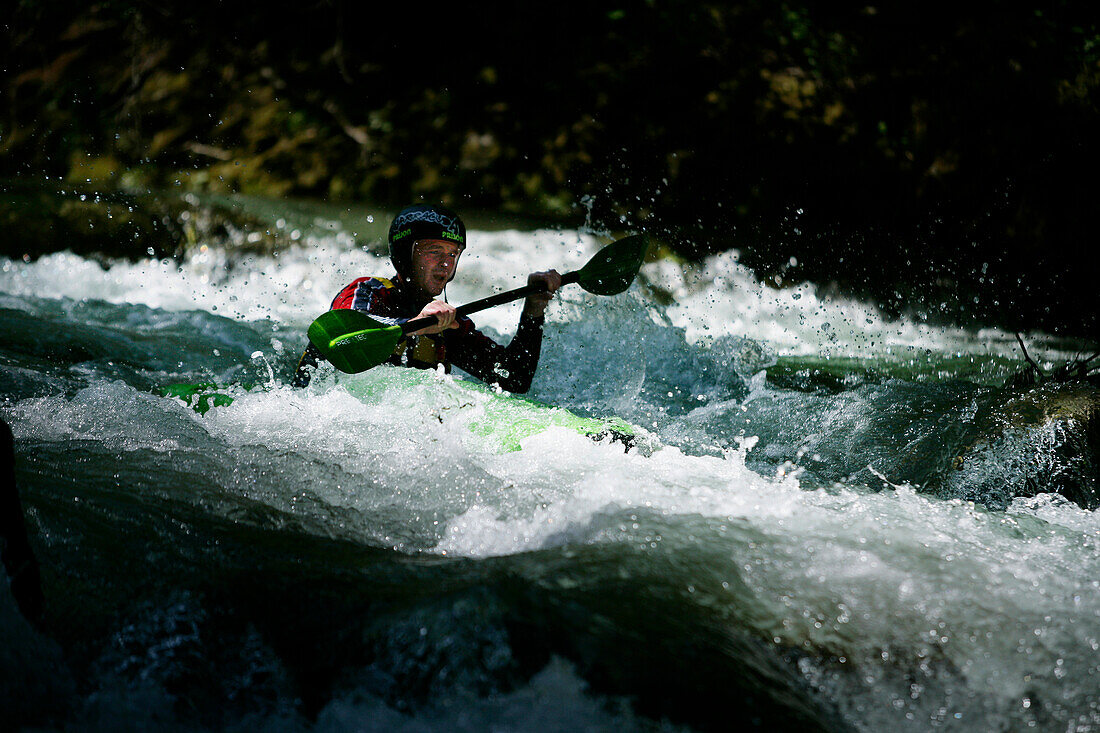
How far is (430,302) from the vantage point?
10.3 feet

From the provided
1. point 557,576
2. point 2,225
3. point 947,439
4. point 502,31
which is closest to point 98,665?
point 557,576

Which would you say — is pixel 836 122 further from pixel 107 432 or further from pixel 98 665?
pixel 98 665

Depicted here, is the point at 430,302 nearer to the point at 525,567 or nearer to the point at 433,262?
the point at 433,262

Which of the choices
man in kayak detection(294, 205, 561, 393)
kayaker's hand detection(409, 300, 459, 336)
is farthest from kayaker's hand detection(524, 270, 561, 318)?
kayaker's hand detection(409, 300, 459, 336)

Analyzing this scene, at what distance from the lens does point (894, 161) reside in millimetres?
6840

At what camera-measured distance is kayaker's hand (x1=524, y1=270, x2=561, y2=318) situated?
3.16 m

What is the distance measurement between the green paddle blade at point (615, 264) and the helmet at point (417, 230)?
631 mm

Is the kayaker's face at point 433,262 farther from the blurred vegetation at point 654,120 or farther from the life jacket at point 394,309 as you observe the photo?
the blurred vegetation at point 654,120

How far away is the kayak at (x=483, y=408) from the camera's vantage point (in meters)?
2.81

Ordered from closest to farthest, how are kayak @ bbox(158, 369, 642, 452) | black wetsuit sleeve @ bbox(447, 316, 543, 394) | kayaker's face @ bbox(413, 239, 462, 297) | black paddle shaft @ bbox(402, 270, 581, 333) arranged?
1. kayak @ bbox(158, 369, 642, 452)
2. black paddle shaft @ bbox(402, 270, 581, 333)
3. kayaker's face @ bbox(413, 239, 462, 297)
4. black wetsuit sleeve @ bbox(447, 316, 543, 394)

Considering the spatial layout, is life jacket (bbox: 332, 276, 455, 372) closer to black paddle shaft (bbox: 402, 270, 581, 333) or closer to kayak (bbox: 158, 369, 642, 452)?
kayak (bbox: 158, 369, 642, 452)

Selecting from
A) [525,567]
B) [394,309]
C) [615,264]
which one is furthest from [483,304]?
[525,567]

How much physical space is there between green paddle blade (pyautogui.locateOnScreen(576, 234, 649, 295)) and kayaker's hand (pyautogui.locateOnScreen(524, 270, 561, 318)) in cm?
27

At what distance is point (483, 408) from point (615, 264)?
104 centimetres
